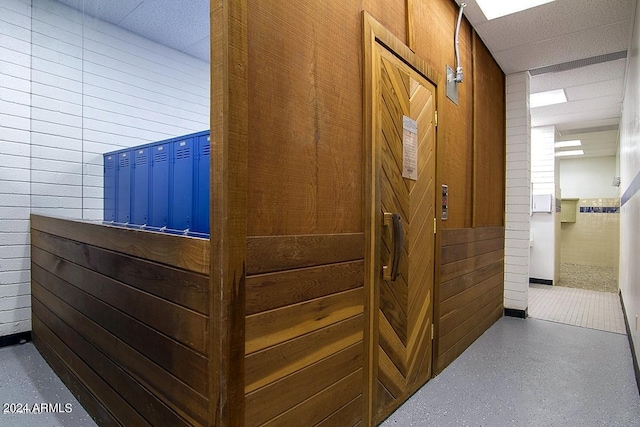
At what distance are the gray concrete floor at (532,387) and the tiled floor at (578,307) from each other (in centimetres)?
52

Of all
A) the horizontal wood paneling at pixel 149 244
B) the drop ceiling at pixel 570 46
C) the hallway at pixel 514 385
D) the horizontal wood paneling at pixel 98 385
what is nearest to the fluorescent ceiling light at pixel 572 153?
the drop ceiling at pixel 570 46

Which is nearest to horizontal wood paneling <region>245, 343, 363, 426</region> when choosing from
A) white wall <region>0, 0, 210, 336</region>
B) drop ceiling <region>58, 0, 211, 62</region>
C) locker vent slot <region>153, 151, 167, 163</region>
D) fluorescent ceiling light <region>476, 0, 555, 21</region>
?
locker vent slot <region>153, 151, 167, 163</region>

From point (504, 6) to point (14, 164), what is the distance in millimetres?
4849

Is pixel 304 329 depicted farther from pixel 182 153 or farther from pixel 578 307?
pixel 578 307

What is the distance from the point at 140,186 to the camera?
260 cm

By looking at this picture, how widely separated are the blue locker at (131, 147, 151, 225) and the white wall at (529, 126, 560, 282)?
22.0ft

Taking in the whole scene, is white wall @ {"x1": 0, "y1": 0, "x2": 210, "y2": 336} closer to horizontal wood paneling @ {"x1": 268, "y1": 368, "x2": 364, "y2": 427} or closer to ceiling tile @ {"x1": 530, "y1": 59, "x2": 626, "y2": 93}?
horizontal wood paneling @ {"x1": 268, "y1": 368, "x2": 364, "y2": 427}

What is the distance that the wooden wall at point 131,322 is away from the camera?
4.23ft

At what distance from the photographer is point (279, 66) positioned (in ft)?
4.59

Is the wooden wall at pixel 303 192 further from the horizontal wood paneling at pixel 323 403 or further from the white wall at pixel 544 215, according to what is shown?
the white wall at pixel 544 215

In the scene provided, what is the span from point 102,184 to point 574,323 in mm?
5745

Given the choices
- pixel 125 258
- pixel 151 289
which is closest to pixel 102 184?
pixel 125 258

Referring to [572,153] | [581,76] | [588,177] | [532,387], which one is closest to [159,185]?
[532,387]

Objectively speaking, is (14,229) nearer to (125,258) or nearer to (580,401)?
(125,258)
